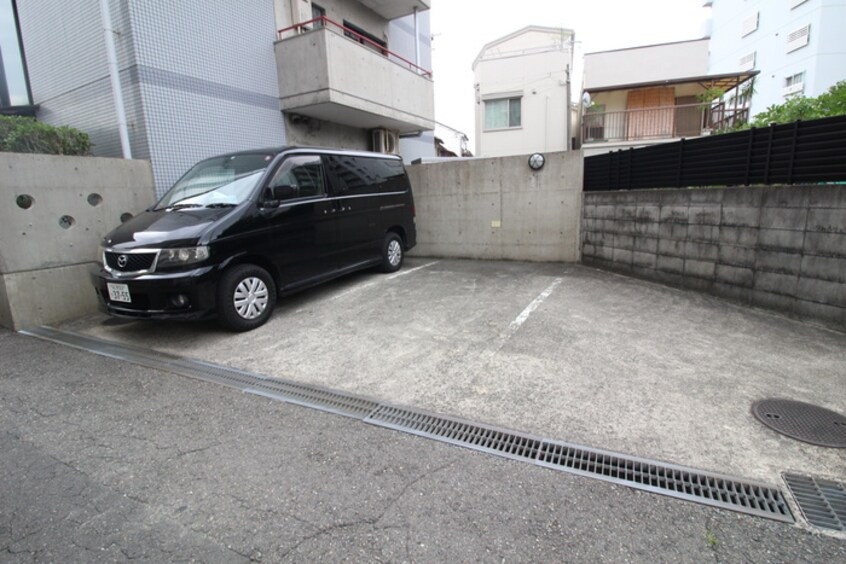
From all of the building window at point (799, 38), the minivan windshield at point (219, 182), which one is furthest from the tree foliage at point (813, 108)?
the building window at point (799, 38)

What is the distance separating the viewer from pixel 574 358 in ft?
11.4

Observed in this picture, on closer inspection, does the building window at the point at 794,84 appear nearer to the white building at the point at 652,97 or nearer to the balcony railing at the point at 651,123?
the white building at the point at 652,97

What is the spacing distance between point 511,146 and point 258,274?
14863 millimetres

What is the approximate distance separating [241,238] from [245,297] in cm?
60

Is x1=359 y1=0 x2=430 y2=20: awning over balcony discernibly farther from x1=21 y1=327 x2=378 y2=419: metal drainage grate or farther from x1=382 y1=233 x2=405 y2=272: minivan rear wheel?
x1=21 y1=327 x2=378 y2=419: metal drainage grate

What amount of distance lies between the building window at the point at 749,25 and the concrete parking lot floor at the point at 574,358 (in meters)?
25.4

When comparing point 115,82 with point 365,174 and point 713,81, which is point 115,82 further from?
point 713,81

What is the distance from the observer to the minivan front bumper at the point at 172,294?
3.72 m

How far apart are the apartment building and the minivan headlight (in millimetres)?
2728

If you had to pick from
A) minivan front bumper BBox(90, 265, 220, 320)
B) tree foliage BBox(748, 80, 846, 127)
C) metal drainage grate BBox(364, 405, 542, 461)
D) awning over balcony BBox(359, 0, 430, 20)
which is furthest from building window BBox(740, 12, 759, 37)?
minivan front bumper BBox(90, 265, 220, 320)

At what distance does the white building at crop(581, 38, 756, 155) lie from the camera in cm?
1374

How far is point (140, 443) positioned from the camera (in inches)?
98.3

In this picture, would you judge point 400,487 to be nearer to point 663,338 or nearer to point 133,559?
point 133,559

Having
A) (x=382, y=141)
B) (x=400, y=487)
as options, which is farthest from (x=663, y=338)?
(x=382, y=141)
